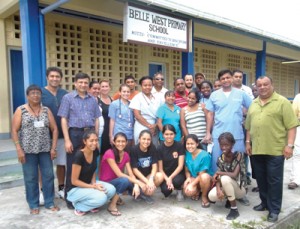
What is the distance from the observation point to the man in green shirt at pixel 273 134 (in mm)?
3287

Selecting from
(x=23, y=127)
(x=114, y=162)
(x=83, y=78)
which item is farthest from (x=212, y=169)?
(x=23, y=127)

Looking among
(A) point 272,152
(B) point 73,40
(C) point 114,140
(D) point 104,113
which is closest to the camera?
(A) point 272,152

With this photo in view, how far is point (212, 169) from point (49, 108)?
224 cm

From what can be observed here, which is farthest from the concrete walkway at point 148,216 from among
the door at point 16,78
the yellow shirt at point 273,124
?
the door at point 16,78

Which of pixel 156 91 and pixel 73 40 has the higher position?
pixel 73 40

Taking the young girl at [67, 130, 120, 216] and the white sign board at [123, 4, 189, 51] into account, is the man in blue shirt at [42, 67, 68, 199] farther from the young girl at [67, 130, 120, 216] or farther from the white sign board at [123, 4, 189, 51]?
the white sign board at [123, 4, 189, 51]

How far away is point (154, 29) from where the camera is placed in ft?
19.0

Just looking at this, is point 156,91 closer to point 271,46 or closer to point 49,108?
point 49,108

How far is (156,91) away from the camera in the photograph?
4.57m

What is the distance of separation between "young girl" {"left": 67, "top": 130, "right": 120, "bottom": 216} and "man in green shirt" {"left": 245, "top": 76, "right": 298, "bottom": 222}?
174 cm

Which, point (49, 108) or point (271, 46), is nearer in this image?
point (49, 108)

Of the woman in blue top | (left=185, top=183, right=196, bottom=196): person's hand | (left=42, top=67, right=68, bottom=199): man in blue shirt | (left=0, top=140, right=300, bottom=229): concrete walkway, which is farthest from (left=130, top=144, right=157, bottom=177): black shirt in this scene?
(left=42, top=67, right=68, bottom=199): man in blue shirt

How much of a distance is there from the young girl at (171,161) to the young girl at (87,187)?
75cm

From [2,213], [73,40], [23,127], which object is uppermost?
[73,40]
